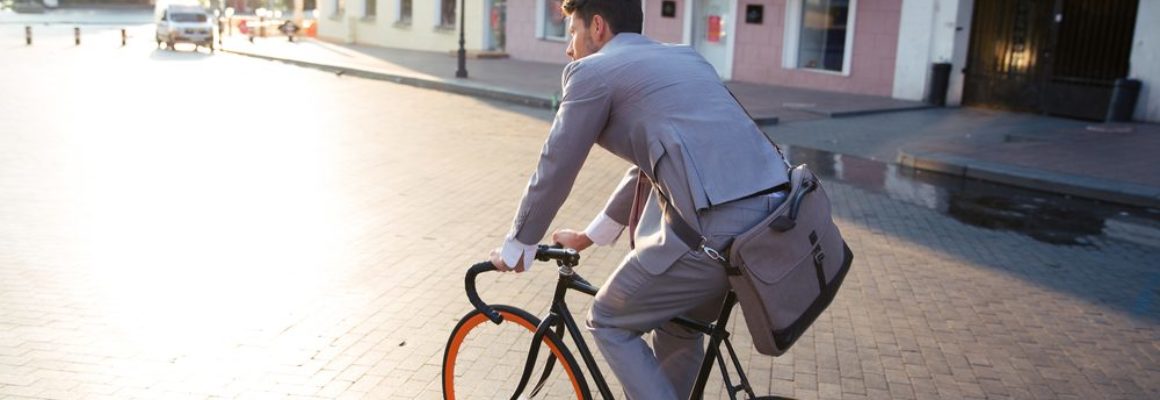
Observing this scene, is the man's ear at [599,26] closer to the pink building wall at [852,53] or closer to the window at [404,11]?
the pink building wall at [852,53]

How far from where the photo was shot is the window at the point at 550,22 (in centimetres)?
2800

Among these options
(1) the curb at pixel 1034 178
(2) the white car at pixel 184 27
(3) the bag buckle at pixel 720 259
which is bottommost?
(1) the curb at pixel 1034 178

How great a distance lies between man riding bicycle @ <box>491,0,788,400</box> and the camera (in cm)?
268

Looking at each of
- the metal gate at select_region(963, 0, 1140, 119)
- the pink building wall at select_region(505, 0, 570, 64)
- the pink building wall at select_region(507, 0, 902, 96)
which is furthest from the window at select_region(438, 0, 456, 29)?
the metal gate at select_region(963, 0, 1140, 119)

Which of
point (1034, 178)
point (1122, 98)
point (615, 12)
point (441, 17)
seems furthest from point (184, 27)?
point (615, 12)

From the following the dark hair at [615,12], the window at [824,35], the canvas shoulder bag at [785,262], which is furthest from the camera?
the window at [824,35]

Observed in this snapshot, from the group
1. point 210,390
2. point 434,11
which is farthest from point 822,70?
point 210,390

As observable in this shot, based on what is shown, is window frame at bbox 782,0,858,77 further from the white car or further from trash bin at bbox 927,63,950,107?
the white car

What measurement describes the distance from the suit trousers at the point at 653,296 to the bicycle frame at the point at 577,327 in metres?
0.08

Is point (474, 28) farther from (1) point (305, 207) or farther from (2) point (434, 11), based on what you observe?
(1) point (305, 207)

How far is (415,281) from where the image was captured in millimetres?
6004

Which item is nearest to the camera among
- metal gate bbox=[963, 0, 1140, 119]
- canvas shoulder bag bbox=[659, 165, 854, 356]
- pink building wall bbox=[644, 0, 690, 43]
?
canvas shoulder bag bbox=[659, 165, 854, 356]

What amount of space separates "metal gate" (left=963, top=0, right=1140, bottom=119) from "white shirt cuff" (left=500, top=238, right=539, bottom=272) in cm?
1560

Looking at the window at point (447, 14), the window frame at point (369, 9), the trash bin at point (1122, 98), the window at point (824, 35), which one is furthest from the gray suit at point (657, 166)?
the window frame at point (369, 9)
